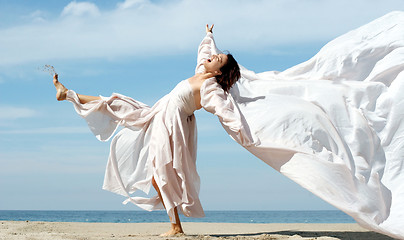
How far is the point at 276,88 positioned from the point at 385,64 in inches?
45.8

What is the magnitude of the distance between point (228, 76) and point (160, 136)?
3.04ft

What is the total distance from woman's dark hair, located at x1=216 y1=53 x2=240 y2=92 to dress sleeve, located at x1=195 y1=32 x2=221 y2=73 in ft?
0.93

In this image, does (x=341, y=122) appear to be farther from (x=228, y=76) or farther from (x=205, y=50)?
(x=205, y=50)

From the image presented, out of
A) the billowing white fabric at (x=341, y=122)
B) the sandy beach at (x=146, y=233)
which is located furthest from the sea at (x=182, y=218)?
the billowing white fabric at (x=341, y=122)

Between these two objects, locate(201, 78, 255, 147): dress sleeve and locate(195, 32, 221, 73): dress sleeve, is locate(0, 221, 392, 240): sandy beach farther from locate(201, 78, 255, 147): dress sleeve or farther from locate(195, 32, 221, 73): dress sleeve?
locate(195, 32, 221, 73): dress sleeve

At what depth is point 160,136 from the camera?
4.92 m

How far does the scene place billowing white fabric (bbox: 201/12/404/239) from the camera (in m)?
4.25

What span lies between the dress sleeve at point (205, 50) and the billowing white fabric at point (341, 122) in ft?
1.49

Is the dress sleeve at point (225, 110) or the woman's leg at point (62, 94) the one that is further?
the woman's leg at point (62, 94)

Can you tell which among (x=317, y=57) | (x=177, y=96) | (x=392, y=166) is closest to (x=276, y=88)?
(x=317, y=57)

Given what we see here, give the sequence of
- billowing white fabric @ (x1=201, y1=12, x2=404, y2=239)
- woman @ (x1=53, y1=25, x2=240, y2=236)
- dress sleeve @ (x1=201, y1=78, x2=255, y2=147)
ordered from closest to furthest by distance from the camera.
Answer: billowing white fabric @ (x1=201, y1=12, x2=404, y2=239) < dress sleeve @ (x1=201, y1=78, x2=255, y2=147) < woman @ (x1=53, y1=25, x2=240, y2=236)

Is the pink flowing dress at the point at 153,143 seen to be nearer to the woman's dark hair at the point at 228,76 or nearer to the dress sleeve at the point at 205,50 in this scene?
the dress sleeve at the point at 205,50

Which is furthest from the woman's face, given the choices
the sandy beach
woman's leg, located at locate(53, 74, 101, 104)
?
the sandy beach

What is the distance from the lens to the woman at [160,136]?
490cm
